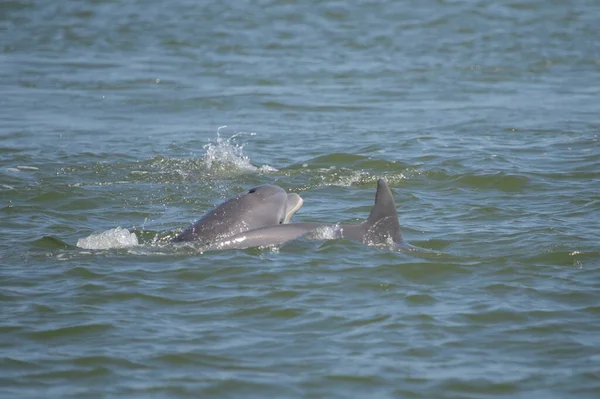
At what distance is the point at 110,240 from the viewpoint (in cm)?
1094

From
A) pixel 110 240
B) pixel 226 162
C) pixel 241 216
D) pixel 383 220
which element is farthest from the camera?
pixel 226 162

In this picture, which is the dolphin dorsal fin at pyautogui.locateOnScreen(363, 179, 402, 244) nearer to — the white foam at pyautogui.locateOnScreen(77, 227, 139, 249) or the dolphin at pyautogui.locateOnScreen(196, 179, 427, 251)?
the dolphin at pyautogui.locateOnScreen(196, 179, 427, 251)

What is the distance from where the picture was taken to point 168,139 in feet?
56.4

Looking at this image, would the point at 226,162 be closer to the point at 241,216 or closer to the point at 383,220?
the point at 241,216

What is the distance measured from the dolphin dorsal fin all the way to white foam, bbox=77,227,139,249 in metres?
2.50

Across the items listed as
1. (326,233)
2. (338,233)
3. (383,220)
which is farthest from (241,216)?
(383,220)

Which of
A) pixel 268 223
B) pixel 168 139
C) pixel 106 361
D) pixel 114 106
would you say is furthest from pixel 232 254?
pixel 114 106

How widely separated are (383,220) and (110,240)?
9.54ft

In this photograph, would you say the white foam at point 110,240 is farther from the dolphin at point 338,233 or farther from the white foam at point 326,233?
the white foam at point 326,233

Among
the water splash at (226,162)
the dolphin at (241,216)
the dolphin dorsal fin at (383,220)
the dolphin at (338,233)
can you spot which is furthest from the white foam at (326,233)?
the water splash at (226,162)

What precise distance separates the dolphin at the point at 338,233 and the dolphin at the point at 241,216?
0.08 m

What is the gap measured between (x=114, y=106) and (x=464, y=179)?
8227mm

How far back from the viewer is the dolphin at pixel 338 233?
10.3 meters

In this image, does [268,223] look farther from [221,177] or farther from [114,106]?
[114,106]
